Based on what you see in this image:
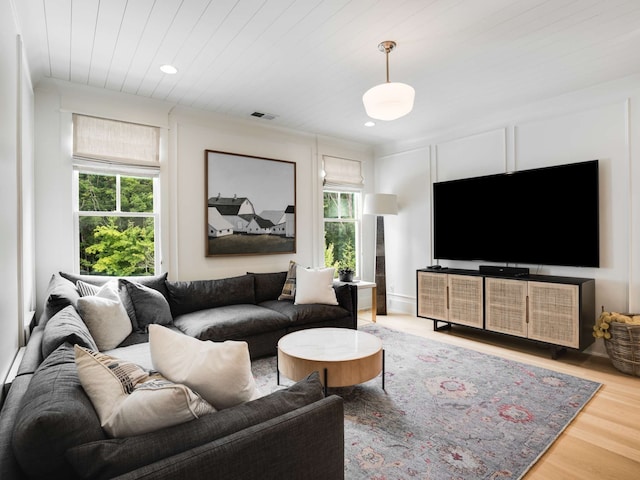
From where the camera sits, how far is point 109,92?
11.5 ft

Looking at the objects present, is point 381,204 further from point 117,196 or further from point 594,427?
point 594,427

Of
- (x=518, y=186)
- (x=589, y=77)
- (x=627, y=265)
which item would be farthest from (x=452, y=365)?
(x=589, y=77)

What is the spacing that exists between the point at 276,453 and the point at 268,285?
10.5 ft

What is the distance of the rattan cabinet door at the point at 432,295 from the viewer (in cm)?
431

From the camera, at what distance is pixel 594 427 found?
2.24 m

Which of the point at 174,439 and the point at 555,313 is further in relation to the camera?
the point at 555,313

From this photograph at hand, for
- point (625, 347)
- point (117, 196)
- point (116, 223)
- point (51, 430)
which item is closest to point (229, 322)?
point (116, 223)

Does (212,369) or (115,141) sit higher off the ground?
(115,141)

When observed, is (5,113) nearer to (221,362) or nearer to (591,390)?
(221,362)

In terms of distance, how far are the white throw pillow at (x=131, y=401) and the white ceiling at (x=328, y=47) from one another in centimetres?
210

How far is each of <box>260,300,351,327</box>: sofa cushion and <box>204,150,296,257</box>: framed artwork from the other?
85 cm

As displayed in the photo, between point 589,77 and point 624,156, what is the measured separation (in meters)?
0.80

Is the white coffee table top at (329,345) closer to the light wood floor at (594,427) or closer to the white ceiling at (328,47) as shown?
the light wood floor at (594,427)

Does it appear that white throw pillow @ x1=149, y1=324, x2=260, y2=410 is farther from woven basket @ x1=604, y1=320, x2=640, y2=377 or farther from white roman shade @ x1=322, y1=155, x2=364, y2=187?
white roman shade @ x1=322, y1=155, x2=364, y2=187
